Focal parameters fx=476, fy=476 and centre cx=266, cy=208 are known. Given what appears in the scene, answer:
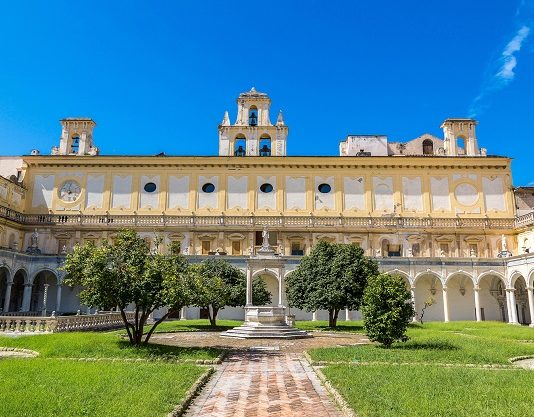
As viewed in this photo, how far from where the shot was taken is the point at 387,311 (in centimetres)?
1734

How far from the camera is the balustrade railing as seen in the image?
4522 centimetres

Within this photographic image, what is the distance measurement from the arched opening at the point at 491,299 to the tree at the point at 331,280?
16.6 m

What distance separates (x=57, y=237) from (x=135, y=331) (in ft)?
107

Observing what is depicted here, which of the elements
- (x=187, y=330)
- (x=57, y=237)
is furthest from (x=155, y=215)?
(x=187, y=330)

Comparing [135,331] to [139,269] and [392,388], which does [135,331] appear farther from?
[392,388]

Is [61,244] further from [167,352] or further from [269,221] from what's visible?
[167,352]

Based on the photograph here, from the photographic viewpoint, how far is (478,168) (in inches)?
1892

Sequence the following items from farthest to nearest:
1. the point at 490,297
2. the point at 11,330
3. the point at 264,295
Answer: the point at 490,297, the point at 264,295, the point at 11,330

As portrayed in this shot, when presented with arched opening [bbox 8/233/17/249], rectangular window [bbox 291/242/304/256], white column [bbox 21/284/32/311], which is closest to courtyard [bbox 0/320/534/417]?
white column [bbox 21/284/32/311]

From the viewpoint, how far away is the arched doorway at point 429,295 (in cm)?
4241

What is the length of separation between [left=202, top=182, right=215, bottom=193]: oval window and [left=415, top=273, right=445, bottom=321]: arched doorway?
21455mm

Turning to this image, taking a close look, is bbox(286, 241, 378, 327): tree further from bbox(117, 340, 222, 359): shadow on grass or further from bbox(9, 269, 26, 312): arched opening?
bbox(9, 269, 26, 312): arched opening

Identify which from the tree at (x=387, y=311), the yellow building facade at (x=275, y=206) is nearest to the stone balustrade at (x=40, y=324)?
the tree at (x=387, y=311)

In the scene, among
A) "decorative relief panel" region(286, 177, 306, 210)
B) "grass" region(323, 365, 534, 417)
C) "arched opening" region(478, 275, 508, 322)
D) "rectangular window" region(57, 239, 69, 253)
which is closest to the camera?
"grass" region(323, 365, 534, 417)
